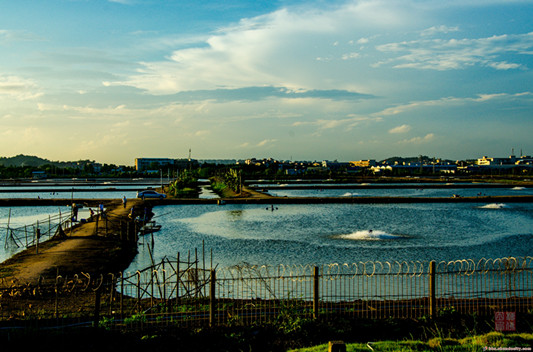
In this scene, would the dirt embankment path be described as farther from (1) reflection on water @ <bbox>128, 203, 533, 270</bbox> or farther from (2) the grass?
(2) the grass

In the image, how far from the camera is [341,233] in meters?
34.9

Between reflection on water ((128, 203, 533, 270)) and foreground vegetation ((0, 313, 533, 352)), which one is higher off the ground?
foreground vegetation ((0, 313, 533, 352))

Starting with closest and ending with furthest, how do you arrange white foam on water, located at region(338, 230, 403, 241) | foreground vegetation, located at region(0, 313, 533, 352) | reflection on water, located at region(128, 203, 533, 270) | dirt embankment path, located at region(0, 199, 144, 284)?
1. foreground vegetation, located at region(0, 313, 533, 352)
2. dirt embankment path, located at region(0, 199, 144, 284)
3. reflection on water, located at region(128, 203, 533, 270)
4. white foam on water, located at region(338, 230, 403, 241)

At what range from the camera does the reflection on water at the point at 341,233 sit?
26.2 metres

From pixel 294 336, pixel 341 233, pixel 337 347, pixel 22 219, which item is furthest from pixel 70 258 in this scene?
pixel 22 219

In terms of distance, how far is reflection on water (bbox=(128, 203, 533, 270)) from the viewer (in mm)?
26172

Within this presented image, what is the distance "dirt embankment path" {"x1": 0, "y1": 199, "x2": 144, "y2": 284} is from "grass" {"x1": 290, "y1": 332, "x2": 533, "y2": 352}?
1312 cm

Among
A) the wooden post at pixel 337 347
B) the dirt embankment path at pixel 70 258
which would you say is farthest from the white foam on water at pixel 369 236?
the wooden post at pixel 337 347

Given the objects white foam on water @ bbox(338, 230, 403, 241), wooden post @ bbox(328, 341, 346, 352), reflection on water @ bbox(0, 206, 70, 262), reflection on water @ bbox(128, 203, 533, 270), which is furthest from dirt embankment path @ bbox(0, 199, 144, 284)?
white foam on water @ bbox(338, 230, 403, 241)

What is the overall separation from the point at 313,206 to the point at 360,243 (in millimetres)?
27975

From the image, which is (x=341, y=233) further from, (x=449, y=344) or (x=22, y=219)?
(x=22, y=219)

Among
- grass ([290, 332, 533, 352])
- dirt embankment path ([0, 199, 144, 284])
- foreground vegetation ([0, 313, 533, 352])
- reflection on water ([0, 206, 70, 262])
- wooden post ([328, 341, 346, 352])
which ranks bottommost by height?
reflection on water ([0, 206, 70, 262])

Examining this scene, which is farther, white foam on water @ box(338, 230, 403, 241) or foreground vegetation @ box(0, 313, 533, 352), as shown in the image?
white foam on water @ box(338, 230, 403, 241)

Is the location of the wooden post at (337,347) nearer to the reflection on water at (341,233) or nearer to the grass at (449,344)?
the grass at (449,344)
